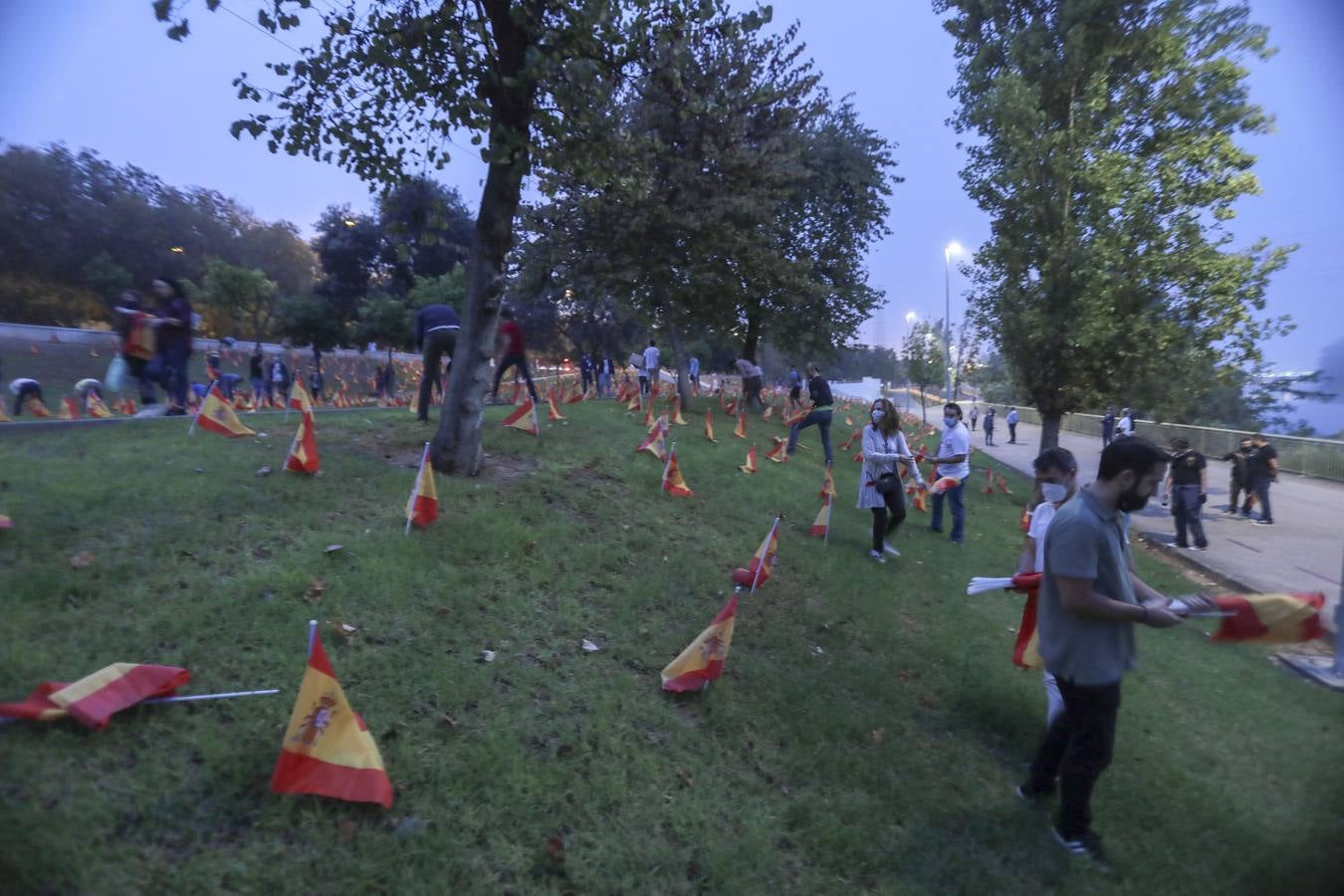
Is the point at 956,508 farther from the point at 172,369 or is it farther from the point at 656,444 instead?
the point at 172,369

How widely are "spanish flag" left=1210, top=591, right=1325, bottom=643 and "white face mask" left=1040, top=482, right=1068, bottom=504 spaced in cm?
188

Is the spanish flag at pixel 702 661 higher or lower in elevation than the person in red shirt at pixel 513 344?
lower

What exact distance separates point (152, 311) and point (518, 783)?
8.43 meters

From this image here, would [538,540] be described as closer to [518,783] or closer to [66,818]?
[518,783]

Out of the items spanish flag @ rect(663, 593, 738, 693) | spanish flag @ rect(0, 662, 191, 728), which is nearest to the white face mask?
spanish flag @ rect(663, 593, 738, 693)

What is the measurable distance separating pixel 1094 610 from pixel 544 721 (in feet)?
9.46

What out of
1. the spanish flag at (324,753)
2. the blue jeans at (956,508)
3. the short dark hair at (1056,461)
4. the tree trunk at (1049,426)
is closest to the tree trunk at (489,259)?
the spanish flag at (324,753)

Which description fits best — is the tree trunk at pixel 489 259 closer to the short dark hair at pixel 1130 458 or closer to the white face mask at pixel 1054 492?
the white face mask at pixel 1054 492

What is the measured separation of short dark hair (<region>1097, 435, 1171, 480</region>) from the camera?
11.3 feet

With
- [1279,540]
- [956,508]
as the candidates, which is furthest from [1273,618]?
[1279,540]

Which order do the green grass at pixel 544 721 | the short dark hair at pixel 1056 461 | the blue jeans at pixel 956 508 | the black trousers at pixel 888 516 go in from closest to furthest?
the green grass at pixel 544 721
the short dark hair at pixel 1056 461
the black trousers at pixel 888 516
the blue jeans at pixel 956 508

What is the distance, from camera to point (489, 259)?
7.46 metres

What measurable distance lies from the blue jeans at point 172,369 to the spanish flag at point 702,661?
7.90m

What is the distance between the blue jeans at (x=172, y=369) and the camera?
9039 millimetres
